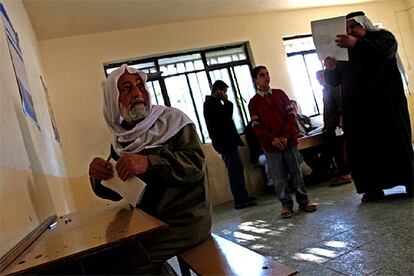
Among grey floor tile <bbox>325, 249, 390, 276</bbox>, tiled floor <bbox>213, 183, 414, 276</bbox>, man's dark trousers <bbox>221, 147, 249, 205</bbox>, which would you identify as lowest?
tiled floor <bbox>213, 183, 414, 276</bbox>

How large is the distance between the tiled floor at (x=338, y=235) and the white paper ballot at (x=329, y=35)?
46.6 inches

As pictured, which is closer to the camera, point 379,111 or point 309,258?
point 309,258

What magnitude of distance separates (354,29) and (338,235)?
1.57 meters

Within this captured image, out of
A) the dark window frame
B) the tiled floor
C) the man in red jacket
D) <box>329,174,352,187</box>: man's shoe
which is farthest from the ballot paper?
the dark window frame

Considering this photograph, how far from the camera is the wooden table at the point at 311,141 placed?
14.8 ft

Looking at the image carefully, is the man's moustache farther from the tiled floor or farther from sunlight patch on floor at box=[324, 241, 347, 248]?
sunlight patch on floor at box=[324, 241, 347, 248]

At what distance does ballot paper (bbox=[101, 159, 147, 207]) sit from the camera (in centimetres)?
127

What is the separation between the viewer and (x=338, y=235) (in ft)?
7.74

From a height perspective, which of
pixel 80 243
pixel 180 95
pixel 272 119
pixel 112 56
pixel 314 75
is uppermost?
pixel 112 56

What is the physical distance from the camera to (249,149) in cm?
543

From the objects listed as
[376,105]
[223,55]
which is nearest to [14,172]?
[376,105]

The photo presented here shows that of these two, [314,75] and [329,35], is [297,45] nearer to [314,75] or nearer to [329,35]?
[314,75]

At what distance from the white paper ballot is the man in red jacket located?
56 cm

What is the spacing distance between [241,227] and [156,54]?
3.08m
